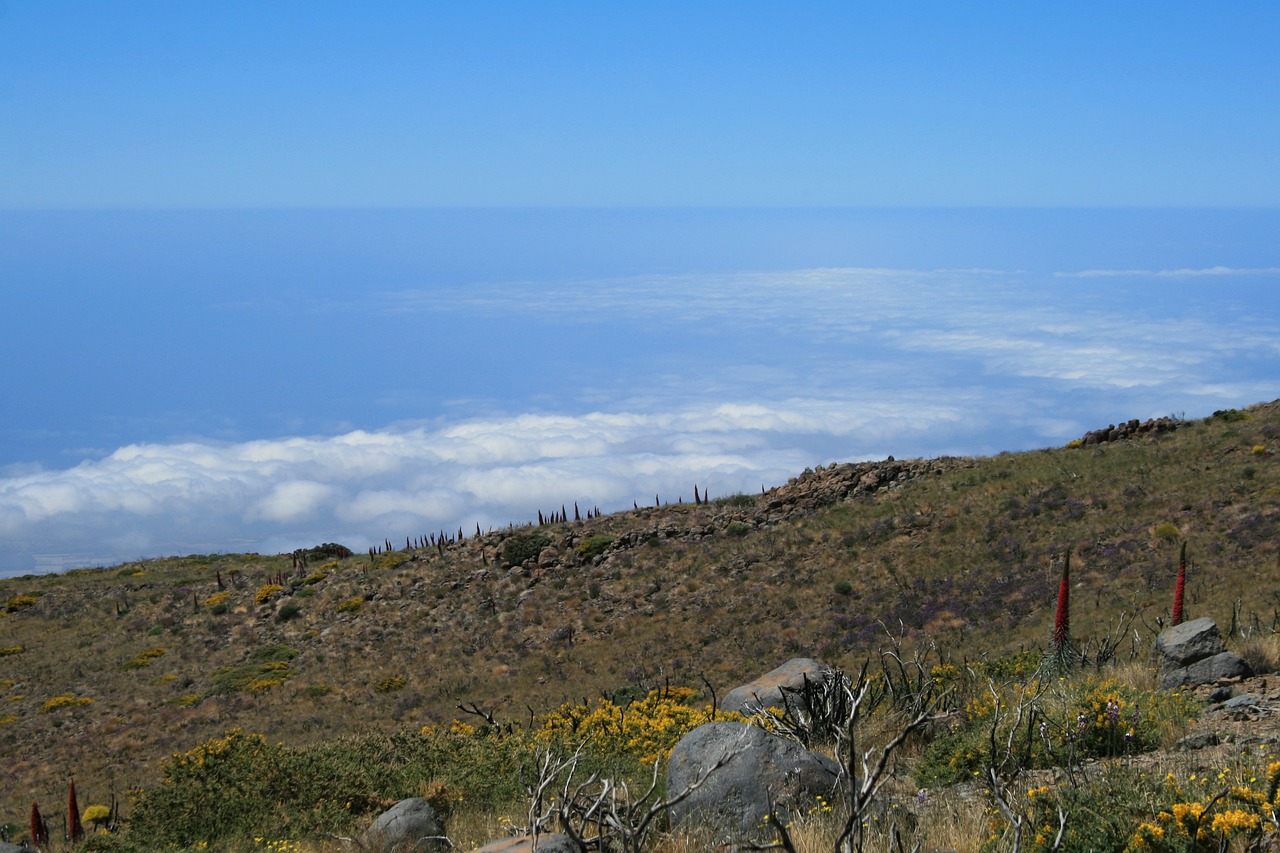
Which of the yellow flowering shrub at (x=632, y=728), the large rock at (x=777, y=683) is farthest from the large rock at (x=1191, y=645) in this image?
the yellow flowering shrub at (x=632, y=728)

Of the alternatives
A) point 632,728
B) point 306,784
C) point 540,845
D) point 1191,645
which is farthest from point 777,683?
point 540,845

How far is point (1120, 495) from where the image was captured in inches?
1176

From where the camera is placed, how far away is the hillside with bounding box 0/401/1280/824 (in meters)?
24.6

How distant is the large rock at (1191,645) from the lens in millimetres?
11297

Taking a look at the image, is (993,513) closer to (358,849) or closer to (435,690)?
(435,690)

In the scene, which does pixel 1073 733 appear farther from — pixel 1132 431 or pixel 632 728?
pixel 1132 431

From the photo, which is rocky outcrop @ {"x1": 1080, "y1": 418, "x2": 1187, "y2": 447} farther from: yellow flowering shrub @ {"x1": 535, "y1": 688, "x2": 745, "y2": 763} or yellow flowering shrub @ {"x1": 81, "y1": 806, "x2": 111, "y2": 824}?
yellow flowering shrub @ {"x1": 81, "y1": 806, "x2": 111, "y2": 824}

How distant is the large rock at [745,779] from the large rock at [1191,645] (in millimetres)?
6124

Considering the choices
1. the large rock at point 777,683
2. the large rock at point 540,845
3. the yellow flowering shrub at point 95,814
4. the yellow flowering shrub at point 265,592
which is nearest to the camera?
the large rock at point 540,845

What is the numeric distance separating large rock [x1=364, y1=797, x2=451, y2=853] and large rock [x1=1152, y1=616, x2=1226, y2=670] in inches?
343

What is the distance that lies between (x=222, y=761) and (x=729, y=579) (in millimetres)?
20790

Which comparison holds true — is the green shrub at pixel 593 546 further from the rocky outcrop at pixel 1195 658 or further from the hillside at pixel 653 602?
the rocky outcrop at pixel 1195 658

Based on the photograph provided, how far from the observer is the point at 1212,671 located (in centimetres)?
1094

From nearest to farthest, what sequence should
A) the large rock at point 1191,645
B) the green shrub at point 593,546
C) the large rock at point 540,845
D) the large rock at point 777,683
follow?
the large rock at point 540,845 < the large rock at point 1191,645 < the large rock at point 777,683 < the green shrub at point 593,546
